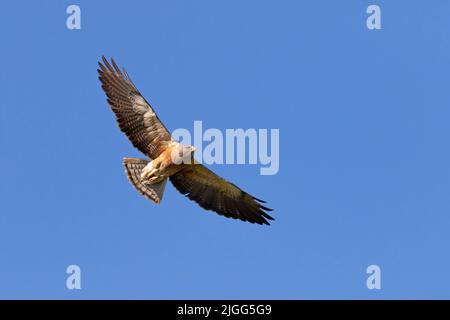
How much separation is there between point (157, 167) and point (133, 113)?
1.22 meters

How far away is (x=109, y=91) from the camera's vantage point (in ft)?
Answer: 61.1

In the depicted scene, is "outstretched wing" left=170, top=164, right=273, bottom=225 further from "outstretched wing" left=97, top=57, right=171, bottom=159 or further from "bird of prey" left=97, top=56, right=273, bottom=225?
"outstretched wing" left=97, top=57, right=171, bottom=159

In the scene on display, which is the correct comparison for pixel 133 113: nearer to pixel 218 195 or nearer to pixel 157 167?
pixel 157 167

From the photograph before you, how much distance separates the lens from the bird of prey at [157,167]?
18.3m

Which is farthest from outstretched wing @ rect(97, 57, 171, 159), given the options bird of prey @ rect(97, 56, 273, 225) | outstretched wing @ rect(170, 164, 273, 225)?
outstretched wing @ rect(170, 164, 273, 225)

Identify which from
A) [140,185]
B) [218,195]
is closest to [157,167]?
[140,185]

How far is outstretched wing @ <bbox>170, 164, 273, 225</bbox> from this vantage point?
61.1ft

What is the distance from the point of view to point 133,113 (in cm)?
1848

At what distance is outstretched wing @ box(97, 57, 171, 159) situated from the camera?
18.3 m

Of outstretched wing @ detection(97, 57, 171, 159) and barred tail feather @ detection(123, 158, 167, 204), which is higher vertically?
outstretched wing @ detection(97, 57, 171, 159)

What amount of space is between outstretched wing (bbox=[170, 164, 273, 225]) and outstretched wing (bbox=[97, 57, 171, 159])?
824 millimetres

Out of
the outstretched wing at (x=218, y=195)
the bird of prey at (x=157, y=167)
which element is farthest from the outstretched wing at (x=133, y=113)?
the outstretched wing at (x=218, y=195)
